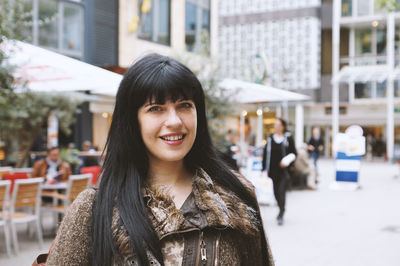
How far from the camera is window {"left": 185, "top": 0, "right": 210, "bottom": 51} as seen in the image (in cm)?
2073

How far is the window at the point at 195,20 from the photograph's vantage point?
20.7 metres

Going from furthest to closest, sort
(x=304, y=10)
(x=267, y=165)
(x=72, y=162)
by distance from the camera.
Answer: (x=304, y=10) < (x=72, y=162) < (x=267, y=165)

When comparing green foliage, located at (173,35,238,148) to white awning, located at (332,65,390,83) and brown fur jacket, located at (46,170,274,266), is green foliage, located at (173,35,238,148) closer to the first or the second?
brown fur jacket, located at (46,170,274,266)

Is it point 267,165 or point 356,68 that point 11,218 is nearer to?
point 267,165

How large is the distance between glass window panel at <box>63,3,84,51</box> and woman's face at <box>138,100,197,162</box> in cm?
1501

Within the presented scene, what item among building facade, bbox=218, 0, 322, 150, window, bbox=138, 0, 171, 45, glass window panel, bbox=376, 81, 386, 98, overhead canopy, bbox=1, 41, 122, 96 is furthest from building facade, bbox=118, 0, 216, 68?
glass window panel, bbox=376, 81, 386, 98

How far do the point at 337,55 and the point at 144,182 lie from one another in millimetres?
31822


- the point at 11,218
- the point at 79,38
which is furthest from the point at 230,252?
the point at 79,38

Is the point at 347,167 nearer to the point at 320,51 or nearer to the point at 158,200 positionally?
the point at 158,200

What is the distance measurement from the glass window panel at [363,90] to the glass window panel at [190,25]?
15465 mm

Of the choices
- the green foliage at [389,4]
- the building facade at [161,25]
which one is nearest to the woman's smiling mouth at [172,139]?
the green foliage at [389,4]

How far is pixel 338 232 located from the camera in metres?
7.92

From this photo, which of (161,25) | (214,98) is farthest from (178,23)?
(214,98)

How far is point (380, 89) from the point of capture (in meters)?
30.7
